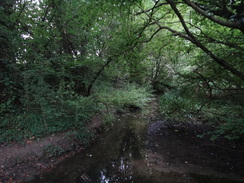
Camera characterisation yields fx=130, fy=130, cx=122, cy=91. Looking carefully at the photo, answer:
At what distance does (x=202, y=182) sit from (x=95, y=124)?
16.2 ft

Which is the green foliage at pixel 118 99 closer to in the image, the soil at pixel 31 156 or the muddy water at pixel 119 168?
the muddy water at pixel 119 168

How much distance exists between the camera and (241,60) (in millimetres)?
2768

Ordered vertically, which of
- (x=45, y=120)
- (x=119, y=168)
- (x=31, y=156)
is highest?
(x=45, y=120)

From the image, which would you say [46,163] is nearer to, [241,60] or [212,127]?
[241,60]

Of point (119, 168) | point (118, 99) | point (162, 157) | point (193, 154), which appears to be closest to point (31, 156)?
point (119, 168)

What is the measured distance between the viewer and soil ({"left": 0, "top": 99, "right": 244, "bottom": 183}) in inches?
162

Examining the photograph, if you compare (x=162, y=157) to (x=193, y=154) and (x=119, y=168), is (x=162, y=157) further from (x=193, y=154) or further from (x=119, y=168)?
(x=119, y=168)

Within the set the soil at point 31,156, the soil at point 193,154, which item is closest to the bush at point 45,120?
the soil at point 31,156

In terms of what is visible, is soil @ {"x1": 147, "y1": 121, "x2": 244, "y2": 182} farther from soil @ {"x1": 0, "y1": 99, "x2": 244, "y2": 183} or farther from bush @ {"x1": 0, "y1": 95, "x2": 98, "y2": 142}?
bush @ {"x1": 0, "y1": 95, "x2": 98, "y2": 142}

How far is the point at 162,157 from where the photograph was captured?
5.01 m

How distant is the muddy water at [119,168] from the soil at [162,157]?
108mm

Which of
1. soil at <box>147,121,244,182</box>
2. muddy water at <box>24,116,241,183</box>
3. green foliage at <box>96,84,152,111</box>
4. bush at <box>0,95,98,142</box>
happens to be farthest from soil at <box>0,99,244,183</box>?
green foliage at <box>96,84,152,111</box>

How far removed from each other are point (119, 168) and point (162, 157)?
1749mm

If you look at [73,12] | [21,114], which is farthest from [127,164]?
[73,12]
